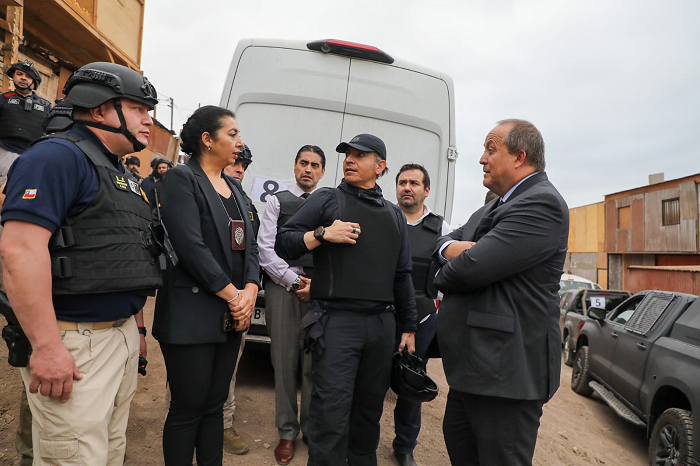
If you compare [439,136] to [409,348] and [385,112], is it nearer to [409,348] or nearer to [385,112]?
[385,112]

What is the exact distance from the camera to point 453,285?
2.22m

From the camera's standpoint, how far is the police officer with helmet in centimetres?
149

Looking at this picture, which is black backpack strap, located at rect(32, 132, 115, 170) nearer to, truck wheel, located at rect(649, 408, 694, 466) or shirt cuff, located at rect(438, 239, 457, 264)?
shirt cuff, located at rect(438, 239, 457, 264)

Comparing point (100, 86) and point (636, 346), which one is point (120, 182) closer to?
point (100, 86)

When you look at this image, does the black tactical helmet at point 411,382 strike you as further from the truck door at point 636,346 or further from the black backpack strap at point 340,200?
the truck door at point 636,346

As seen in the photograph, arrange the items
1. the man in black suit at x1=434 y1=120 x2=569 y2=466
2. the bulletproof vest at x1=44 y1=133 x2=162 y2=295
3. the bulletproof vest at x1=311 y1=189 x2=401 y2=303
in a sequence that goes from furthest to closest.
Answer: the bulletproof vest at x1=311 y1=189 x2=401 y2=303
the man in black suit at x1=434 y1=120 x2=569 y2=466
the bulletproof vest at x1=44 y1=133 x2=162 y2=295

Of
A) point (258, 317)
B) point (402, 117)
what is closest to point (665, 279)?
point (402, 117)

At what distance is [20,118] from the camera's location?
313 centimetres

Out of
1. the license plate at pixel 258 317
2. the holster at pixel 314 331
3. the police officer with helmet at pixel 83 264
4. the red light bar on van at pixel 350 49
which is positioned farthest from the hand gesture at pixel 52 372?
the red light bar on van at pixel 350 49

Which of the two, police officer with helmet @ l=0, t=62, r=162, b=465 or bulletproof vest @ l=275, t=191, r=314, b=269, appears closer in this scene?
police officer with helmet @ l=0, t=62, r=162, b=465

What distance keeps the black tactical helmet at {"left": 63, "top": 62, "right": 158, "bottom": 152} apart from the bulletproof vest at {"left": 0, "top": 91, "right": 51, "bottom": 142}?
1624 millimetres

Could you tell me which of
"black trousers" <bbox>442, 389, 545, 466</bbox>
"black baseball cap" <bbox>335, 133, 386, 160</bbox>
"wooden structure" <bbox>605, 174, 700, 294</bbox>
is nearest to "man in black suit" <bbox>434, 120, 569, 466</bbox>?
"black trousers" <bbox>442, 389, 545, 466</bbox>

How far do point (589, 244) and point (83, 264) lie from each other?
36.2 m

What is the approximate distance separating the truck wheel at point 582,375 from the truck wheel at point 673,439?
2.92 m
